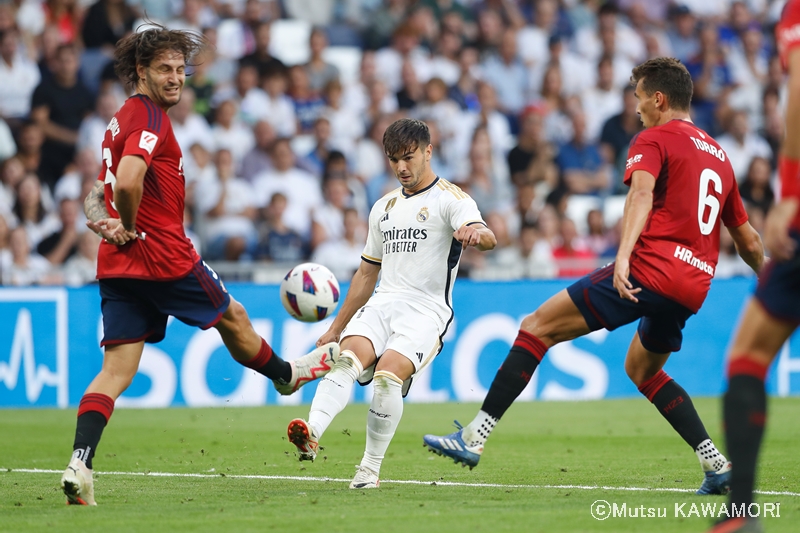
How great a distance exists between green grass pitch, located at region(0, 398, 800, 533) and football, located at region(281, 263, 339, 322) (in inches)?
43.6

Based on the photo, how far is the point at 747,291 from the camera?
46.7 feet

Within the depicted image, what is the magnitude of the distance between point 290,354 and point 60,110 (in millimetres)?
5259

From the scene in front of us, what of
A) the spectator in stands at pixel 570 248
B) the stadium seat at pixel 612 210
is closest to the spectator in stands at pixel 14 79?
the spectator in stands at pixel 570 248

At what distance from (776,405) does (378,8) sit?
32.3 feet

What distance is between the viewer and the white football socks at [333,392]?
21.5ft

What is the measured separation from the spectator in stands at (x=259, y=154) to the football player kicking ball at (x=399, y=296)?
8.78 metres

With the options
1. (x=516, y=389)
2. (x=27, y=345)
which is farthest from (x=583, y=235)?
(x=516, y=389)

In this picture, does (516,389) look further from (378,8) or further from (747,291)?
(378,8)

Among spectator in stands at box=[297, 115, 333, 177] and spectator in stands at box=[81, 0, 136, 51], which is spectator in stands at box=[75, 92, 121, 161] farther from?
spectator in stands at box=[297, 115, 333, 177]

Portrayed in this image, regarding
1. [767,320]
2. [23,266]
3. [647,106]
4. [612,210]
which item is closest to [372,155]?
[612,210]

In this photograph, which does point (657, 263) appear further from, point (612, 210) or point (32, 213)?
point (612, 210)

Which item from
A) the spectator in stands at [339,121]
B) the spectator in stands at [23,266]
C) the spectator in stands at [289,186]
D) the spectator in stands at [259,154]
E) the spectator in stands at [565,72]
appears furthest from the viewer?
the spectator in stands at [565,72]

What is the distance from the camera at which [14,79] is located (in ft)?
51.8

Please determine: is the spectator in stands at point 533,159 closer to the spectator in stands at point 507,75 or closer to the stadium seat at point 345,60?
the spectator in stands at point 507,75
